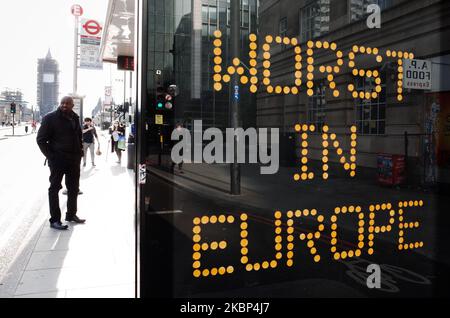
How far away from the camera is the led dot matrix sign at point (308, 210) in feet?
5.03

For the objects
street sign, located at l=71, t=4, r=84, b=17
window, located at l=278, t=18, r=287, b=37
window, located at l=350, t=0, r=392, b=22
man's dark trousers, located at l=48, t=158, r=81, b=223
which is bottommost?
man's dark trousers, located at l=48, t=158, r=81, b=223

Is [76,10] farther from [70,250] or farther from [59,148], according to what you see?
[70,250]

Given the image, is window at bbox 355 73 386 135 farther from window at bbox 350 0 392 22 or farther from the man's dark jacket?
the man's dark jacket

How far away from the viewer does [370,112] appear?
1748mm

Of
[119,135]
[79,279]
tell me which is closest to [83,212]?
[79,279]

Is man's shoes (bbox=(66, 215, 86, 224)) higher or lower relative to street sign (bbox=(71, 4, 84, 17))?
lower

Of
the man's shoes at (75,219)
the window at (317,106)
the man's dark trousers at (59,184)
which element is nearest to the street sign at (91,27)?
the man's dark trousers at (59,184)

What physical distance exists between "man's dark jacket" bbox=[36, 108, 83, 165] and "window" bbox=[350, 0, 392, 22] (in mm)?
4838

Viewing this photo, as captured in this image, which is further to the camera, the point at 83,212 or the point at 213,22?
the point at 83,212

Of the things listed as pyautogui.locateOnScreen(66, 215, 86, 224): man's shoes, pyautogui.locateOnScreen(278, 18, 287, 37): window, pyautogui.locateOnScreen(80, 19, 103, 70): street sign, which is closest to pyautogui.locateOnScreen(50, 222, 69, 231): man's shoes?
pyautogui.locateOnScreen(66, 215, 86, 224): man's shoes

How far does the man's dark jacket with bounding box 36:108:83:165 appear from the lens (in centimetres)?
549
